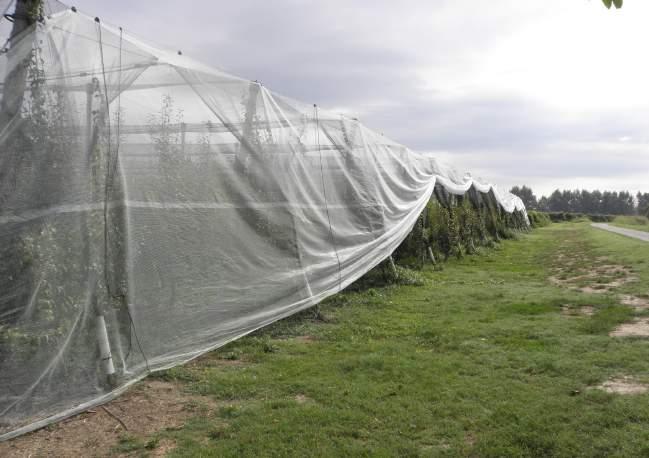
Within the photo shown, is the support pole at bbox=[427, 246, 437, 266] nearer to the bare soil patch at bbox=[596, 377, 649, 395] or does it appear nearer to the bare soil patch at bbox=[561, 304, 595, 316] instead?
the bare soil patch at bbox=[561, 304, 595, 316]

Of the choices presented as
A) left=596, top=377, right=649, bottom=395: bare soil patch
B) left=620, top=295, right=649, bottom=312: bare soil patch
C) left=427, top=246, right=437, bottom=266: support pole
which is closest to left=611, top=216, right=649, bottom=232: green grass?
left=427, top=246, right=437, bottom=266: support pole

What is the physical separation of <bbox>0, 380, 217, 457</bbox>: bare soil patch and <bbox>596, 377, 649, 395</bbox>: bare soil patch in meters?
2.63

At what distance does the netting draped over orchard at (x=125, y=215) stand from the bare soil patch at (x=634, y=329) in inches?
120

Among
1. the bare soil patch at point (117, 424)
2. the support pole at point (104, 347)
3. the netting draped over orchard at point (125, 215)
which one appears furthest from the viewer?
the support pole at point (104, 347)

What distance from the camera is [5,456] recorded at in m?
2.58

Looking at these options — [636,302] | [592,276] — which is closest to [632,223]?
[592,276]

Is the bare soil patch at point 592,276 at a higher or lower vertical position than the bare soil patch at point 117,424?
higher

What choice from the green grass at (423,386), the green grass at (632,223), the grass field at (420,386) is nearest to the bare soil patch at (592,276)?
the grass field at (420,386)

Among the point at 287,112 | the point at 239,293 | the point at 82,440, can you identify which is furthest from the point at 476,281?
the point at 82,440

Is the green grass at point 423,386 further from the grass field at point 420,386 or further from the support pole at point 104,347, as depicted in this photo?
the support pole at point 104,347

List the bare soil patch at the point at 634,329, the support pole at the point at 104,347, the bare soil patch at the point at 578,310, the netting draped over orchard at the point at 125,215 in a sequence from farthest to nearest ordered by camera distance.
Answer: the bare soil patch at the point at 578,310 → the bare soil patch at the point at 634,329 → the support pole at the point at 104,347 → the netting draped over orchard at the point at 125,215

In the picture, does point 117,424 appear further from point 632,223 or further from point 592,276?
point 632,223

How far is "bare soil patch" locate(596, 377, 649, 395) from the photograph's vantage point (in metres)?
3.24

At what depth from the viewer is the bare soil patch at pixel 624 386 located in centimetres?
324
